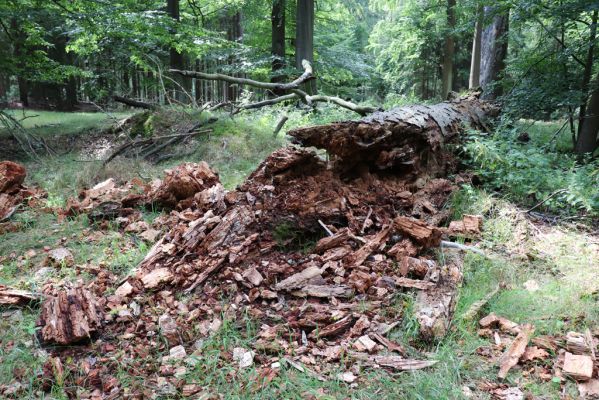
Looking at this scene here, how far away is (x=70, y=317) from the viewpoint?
2453mm

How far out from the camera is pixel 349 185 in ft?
12.8

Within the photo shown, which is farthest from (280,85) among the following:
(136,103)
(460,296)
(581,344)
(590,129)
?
(581,344)

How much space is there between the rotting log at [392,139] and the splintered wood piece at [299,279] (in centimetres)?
128

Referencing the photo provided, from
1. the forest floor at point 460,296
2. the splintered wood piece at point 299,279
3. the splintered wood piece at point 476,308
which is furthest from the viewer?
the splintered wood piece at point 299,279

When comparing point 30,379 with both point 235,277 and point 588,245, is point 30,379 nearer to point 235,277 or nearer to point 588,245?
point 235,277

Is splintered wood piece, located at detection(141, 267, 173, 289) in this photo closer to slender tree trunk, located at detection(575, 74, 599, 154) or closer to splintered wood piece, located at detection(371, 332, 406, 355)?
splintered wood piece, located at detection(371, 332, 406, 355)

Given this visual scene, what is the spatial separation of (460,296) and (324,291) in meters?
0.95

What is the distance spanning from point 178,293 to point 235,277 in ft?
1.38

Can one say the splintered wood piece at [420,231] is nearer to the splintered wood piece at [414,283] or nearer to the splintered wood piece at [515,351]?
the splintered wood piece at [414,283]

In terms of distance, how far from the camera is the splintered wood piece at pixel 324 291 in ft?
8.89

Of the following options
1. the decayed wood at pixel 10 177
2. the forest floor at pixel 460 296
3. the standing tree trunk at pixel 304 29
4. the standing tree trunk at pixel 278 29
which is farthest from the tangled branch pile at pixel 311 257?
the standing tree trunk at pixel 278 29

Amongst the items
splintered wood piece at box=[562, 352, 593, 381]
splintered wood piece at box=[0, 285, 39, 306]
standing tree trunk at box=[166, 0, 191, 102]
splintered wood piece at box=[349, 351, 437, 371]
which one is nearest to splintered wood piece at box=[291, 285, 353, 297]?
splintered wood piece at box=[349, 351, 437, 371]

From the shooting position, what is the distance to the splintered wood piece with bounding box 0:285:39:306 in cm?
272

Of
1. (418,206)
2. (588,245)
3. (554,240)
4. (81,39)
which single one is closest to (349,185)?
(418,206)
